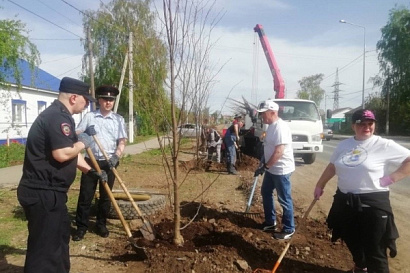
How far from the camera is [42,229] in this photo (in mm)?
2854

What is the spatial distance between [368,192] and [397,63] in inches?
1659

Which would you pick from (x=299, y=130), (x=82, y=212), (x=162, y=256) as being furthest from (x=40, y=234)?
(x=299, y=130)

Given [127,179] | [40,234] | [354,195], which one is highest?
[354,195]

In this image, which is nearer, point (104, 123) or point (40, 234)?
point (40, 234)

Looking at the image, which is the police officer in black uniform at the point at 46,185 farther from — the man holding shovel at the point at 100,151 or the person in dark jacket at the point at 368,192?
the person in dark jacket at the point at 368,192

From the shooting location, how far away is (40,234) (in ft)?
9.34

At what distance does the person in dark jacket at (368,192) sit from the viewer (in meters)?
3.20

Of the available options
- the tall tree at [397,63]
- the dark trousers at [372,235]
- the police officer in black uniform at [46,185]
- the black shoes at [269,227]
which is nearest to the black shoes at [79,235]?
the police officer in black uniform at [46,185]

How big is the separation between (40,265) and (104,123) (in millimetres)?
2157

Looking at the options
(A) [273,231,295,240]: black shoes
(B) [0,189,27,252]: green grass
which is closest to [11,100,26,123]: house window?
(B) [0,189,27,252]: green grass

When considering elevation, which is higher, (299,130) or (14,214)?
(299,130)

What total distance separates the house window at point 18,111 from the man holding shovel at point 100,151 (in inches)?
693

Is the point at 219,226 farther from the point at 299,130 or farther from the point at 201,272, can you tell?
the point at 299,130

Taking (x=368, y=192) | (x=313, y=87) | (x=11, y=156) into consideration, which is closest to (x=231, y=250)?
(x=368, y=192)
